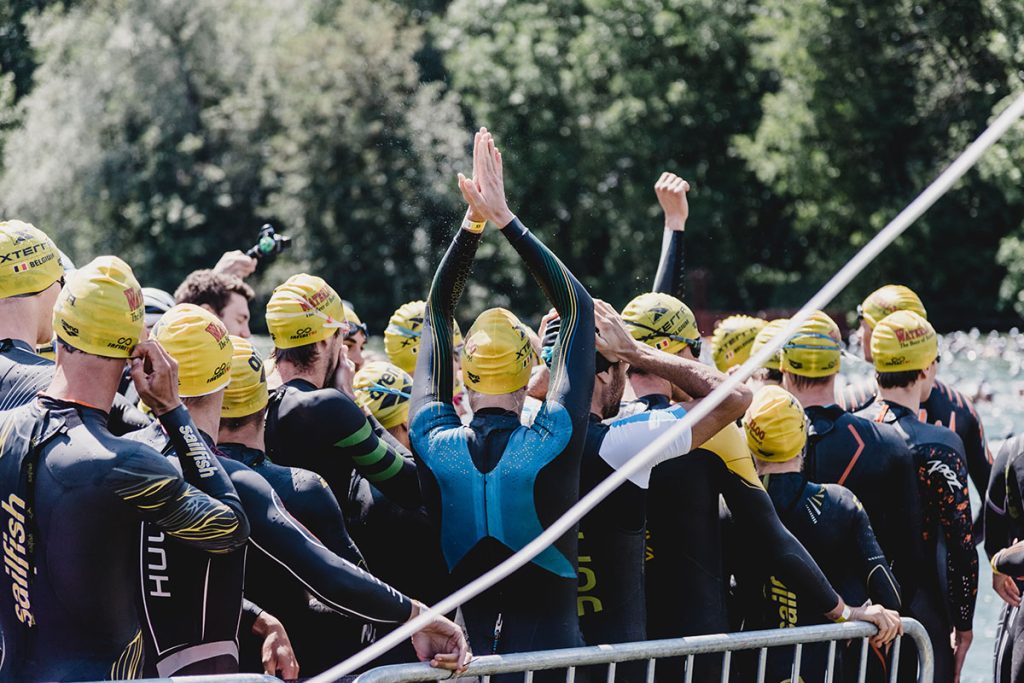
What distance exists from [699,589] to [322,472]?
1422mm

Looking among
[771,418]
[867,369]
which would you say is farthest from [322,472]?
[867,369]

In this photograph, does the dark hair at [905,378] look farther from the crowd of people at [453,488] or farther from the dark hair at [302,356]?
the dark hair at [302,356]

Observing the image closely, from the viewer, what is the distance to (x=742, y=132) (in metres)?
39.6

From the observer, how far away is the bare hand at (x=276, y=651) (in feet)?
Result: 12.8

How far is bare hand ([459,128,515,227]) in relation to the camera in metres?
3.91

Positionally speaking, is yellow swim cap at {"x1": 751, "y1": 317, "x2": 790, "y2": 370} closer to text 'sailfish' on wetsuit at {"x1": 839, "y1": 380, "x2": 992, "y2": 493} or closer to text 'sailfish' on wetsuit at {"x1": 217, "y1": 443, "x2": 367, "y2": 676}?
text 'sailfish' on wetsuit at {"x1": 839, "y1": 380, "x2": 992, "y2": 493}

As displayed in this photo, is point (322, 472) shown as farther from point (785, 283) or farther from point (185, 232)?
point (185, 232)

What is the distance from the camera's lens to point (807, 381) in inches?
212

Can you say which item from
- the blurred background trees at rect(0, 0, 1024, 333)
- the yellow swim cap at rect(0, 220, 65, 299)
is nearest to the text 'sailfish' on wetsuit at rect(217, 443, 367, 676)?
the yellow swim cap at rect(0, 220, 65, 299)

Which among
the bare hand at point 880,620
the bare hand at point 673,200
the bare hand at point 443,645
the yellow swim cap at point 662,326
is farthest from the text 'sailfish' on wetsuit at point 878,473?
the bare hand at point 443,645

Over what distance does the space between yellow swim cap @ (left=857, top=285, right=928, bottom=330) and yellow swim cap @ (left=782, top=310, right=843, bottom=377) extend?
1.31m

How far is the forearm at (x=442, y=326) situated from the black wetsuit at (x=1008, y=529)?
7.64 feet

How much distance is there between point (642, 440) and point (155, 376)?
1473 mm

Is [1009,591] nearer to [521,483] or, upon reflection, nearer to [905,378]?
[905,378]
